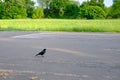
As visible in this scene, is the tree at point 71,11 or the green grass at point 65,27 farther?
the tree at point 71,11

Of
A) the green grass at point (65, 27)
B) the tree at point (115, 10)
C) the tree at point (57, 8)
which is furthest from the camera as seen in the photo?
the tree at point (57, 8)

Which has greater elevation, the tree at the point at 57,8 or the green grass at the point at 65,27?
the green grass at the point at 65,27

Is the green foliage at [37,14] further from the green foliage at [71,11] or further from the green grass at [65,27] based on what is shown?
the green grass at [65,27]

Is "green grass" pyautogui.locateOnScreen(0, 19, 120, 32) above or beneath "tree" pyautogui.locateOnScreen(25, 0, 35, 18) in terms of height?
above

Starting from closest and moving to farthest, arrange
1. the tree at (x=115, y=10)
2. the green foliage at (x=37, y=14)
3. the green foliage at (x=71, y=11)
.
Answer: the tree at (x=115, y=10) < the green foliage at (x=37, y=14) < the green foliage at (x=71, y=11)

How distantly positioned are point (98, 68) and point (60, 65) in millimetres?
1194

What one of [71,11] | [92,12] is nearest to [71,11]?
[71,11]

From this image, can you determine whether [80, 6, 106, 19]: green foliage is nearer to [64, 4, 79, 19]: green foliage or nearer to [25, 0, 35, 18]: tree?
[64, 4, 79, 19]: green foliage

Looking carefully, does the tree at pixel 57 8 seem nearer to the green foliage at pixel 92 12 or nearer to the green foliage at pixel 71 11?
the green foliage at pixel 71 11

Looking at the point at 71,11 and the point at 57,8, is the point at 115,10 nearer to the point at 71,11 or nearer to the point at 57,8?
the point at 71,11

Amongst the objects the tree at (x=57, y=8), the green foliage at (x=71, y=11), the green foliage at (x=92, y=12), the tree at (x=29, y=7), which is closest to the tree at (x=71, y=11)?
the green foliage at (x=71, y=11)

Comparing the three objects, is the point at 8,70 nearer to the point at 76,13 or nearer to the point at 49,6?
the point at 76,13

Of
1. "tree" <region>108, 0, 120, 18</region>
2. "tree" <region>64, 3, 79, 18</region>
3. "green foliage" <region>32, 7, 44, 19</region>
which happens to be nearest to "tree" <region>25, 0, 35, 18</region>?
"green foliage" <region>32, 7, 44, 19</region>

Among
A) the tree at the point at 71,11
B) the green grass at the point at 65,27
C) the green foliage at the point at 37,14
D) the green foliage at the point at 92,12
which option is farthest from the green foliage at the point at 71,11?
the green grass at the point at 65,27
